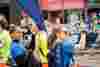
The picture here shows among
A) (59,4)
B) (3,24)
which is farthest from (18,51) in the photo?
(59,4)

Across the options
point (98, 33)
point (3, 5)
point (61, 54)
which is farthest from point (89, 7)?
point (3, 5)

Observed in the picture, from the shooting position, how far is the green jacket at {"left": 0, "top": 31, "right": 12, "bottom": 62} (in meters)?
3.61

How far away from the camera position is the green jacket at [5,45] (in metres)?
3.61

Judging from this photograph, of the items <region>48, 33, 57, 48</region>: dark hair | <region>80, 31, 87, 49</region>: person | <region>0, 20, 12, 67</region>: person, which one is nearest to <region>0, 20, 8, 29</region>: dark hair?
<region>0, 20, 12, 67</region>: person

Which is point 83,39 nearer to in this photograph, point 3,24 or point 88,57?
point 88,57

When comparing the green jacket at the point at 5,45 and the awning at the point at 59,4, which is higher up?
the awning at the point at 59,4

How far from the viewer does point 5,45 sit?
3623 mm

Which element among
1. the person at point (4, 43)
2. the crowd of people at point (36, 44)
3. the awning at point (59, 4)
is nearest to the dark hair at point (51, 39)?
the crowd of people at point (36, 44)

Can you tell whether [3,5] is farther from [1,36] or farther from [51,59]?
[51,59]

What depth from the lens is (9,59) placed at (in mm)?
3621

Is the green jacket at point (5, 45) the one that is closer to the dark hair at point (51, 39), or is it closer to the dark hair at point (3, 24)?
the dark hair at point (3, 24)

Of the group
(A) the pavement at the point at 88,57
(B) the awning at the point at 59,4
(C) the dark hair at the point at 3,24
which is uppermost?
(B) the awning at the point at 59,4

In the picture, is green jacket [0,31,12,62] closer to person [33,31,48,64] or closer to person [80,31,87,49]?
person [33,31,48,64]

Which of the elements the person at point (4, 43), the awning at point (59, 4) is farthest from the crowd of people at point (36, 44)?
the awning at point (59, 4)
